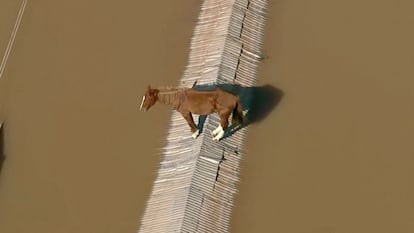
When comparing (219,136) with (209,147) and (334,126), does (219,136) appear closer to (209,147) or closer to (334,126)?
(209,147)

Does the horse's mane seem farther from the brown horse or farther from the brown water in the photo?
the brown water

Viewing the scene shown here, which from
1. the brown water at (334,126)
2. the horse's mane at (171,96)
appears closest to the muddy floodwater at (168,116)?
the brown water at (334,126)

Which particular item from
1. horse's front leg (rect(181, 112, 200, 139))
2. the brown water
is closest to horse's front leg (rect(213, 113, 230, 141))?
horse's front leg (rect(181, 112, 200, 139))

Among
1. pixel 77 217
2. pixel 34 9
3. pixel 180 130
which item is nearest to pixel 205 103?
pixel 180 130

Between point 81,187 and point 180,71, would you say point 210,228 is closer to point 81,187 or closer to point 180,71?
point 81,187

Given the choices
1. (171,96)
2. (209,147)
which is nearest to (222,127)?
(209,147)

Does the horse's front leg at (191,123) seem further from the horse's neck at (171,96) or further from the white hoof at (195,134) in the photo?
the horse's neck at (171,96)

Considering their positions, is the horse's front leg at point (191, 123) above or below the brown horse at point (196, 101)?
below
